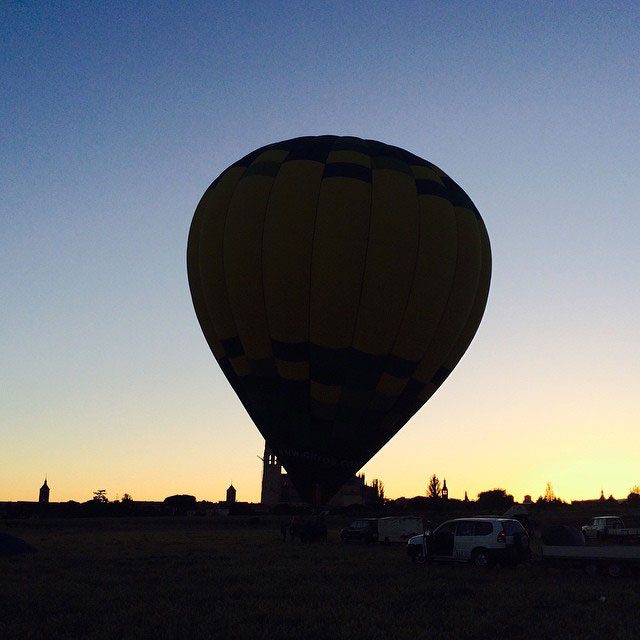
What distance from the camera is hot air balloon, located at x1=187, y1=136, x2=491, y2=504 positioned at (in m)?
19.1

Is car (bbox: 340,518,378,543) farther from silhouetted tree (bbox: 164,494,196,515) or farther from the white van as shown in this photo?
silhouetted tree (bbox: 164,494,196,515)

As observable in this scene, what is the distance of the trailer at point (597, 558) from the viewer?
17.4 metres

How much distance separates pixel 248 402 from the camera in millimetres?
20734

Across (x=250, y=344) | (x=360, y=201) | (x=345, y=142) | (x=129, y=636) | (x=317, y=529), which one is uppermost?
(x=345, y=142)

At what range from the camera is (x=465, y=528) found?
2009 centimetres

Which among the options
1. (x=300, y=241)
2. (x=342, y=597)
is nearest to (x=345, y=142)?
(x=300, y=241)

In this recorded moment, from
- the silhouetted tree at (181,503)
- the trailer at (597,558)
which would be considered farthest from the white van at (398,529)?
the silhouetted tree at (181,503)

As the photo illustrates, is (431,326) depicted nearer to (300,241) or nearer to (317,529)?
(300,241)

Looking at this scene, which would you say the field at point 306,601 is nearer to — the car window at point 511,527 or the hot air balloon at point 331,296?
the car window at point 511,527

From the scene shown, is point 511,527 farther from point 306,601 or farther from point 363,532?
point 363,532

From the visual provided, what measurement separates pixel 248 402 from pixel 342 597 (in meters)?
7.93

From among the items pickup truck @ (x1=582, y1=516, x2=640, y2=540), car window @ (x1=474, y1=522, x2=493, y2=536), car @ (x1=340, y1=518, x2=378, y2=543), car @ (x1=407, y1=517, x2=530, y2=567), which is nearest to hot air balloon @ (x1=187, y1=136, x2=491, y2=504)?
car @ (x1=407, y1=517, x2=530, y2=567)

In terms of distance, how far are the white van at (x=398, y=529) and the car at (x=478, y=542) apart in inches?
401

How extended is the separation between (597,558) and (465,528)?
3.68 metres
